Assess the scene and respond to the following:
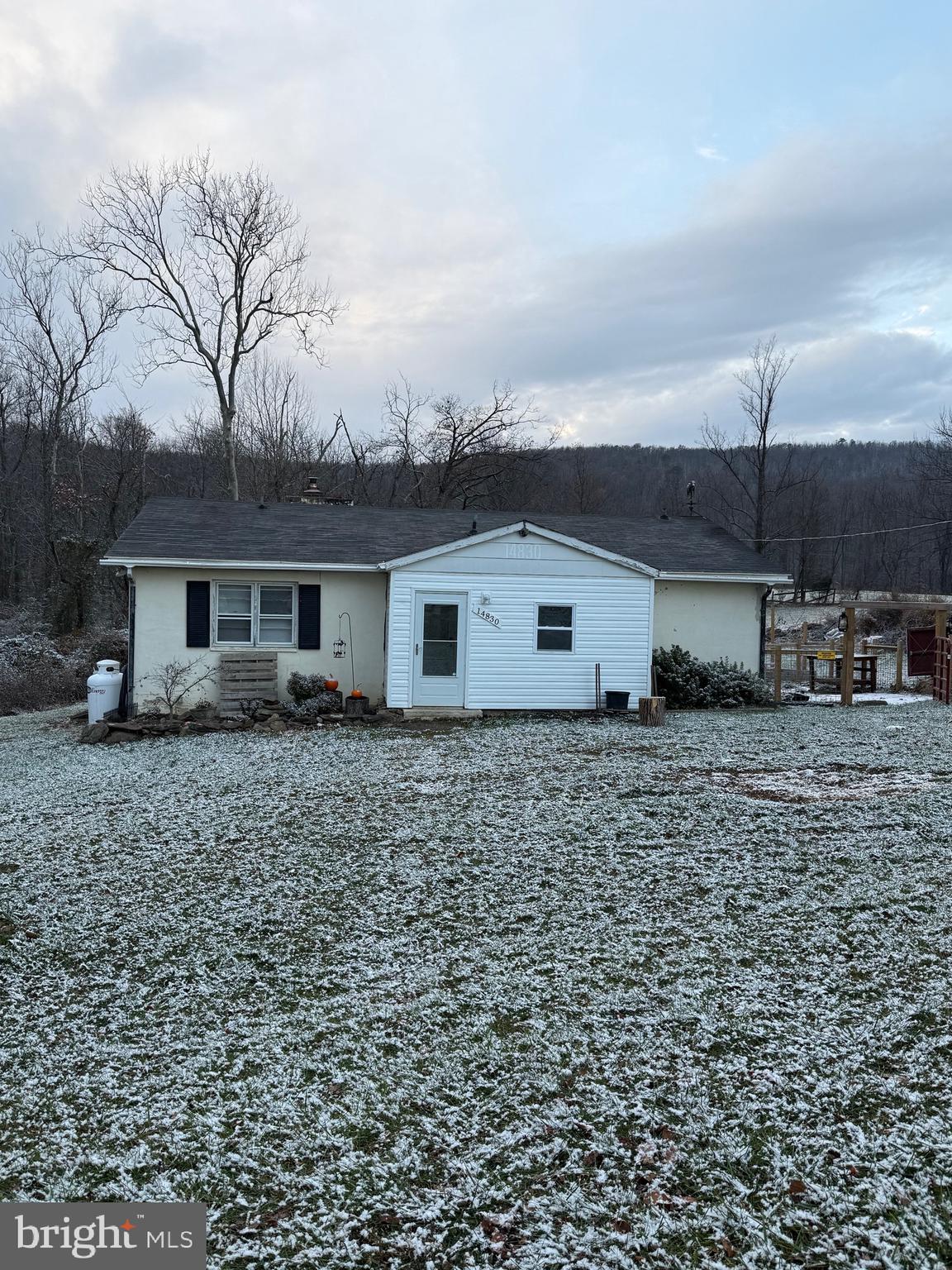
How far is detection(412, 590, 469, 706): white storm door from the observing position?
13.6 m

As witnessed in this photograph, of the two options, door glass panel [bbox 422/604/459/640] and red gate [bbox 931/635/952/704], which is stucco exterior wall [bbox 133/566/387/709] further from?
red gate [bbox 931/635/952/704]

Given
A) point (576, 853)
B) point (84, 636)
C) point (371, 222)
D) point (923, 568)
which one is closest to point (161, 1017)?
point (576, 853)

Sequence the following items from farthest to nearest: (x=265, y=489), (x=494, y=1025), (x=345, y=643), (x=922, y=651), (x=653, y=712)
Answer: (x=265, y=489), (x=922, y=651), (x=345, y=643), (x=653, y=712), (x=494, y=1025)

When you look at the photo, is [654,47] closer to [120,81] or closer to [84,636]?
[120,81]

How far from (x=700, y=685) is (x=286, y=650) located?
7352 mm

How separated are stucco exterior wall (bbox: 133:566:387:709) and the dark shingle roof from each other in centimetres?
36

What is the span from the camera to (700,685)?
1510 cm

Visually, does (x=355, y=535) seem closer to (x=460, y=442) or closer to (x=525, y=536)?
(x=525, y=536)

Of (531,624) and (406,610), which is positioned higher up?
(406,610)

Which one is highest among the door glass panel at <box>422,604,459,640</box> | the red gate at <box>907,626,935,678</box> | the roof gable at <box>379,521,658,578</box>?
the roof gable at <box>379,521,658,578</box>

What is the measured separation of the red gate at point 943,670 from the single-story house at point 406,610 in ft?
19.1

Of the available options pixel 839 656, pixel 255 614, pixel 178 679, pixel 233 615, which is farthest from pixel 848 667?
pixel 178 679

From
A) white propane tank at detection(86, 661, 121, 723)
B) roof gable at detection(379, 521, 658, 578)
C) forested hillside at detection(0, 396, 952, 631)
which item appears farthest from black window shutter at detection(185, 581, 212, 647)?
forested hillside at detection(0, 396, 952, 631)

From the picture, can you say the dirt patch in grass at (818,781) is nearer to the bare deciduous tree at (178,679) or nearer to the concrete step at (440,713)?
the concrete step at (440,713)
